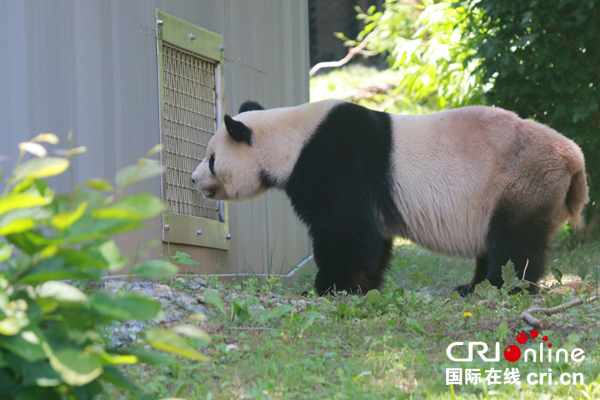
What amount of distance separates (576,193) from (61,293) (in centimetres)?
397

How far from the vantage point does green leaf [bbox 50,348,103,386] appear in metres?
1.46

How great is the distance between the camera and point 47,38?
3.88 metres

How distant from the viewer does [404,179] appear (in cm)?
470

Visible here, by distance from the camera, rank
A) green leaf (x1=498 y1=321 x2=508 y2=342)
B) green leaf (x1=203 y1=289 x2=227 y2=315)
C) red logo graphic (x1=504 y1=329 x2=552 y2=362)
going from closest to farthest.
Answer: red logo graphic (x1=504 y1=329 x2=552 y2=362), green leaf (x1=498 y1=321 x2=508 y2=342), green leaf (x1=203 y1=289 x2=227 y2=315)

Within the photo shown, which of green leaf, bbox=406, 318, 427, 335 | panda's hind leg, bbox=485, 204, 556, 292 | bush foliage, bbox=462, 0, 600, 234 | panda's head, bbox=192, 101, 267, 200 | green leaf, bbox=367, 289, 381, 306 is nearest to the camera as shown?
green leaf, bbox=406, 318, 427, 335

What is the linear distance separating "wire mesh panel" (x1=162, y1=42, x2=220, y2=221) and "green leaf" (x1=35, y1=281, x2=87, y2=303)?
317 centimetres

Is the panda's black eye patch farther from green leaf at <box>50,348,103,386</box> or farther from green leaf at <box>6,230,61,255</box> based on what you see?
green leaf at <box>50,348,103,386</box>

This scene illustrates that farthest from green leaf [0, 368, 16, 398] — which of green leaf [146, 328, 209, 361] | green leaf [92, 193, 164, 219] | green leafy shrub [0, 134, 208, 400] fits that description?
green leaf [92, 193, 164, 219]

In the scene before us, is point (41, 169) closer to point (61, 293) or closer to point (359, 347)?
point (61, 293)

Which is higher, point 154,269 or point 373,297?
point 154,269

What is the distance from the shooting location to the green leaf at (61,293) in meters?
1.61

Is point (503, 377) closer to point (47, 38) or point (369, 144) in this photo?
point (369, 144)

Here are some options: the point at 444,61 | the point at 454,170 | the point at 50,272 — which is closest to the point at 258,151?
the point at 454,170

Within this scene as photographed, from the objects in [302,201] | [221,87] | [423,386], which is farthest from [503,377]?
[221,87]
